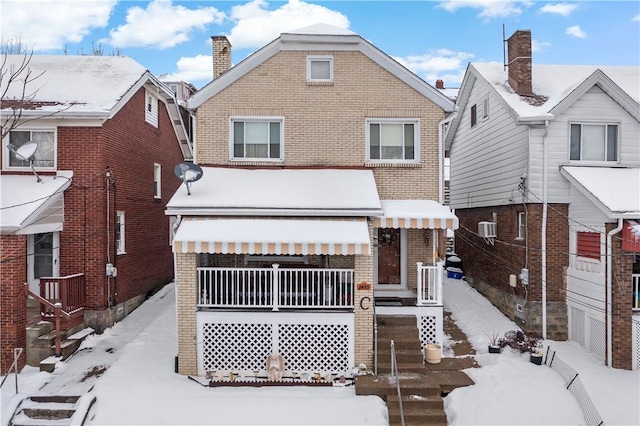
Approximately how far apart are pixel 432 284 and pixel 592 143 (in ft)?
28.9

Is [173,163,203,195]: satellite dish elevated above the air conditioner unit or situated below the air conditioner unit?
above

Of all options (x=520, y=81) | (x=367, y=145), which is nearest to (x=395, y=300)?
(x=367, y=145)

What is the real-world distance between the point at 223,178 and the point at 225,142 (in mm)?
1694

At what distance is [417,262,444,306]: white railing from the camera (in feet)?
46.1

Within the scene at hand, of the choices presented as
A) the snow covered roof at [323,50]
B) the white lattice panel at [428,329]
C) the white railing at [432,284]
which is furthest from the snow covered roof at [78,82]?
the white lattice panel at [428,329]

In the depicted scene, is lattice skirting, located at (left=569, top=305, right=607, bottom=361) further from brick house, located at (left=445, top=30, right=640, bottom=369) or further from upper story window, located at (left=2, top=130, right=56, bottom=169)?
upper story window, located at (left=2, top=130, right=56, bottom=169)

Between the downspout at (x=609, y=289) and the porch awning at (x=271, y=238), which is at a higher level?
the porch awning at (x=271, y=238)

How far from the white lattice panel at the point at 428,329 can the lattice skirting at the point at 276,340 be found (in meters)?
2.75

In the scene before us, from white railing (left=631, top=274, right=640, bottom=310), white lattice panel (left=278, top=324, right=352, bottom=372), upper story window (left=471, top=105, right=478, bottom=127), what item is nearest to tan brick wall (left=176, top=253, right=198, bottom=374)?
white lattice panel (left=278, top=324, right=352, bottom=372)

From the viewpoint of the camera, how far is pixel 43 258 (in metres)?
15.9

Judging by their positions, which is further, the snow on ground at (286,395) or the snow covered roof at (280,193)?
the snow covered roof at (280,193)

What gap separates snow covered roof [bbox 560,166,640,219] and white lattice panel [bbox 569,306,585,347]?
164 inches

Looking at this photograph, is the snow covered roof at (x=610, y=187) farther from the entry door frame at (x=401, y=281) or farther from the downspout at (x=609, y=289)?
the entry door frame at (x=401, y=281)

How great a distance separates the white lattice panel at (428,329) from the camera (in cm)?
1416
